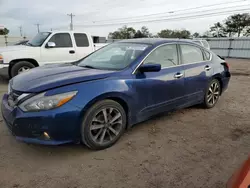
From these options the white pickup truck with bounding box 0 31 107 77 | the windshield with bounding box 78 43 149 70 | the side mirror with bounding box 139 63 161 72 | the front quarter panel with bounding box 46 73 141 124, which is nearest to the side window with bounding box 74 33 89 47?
the white pickup truck with bounding box 0 31 107 77

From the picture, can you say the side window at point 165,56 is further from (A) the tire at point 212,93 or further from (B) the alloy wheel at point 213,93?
(B) the alloy wheel at point 213,93

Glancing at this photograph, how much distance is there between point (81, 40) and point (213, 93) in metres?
5.22

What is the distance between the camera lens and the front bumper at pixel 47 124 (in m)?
2.44

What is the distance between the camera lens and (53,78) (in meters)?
2.77

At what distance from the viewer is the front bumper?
2.44 m

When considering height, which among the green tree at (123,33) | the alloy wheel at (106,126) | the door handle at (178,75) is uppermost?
the green tree at (123,33)

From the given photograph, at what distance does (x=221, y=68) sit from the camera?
15.6 ft

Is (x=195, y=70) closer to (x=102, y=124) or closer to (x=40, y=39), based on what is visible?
(x=102, y=124)

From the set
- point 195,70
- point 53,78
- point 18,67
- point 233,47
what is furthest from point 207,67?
point 233,47

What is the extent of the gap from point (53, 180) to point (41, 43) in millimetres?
5811

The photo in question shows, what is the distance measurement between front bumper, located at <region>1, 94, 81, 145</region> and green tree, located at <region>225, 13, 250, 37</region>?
5355 cm

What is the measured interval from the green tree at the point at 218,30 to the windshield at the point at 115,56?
177ft

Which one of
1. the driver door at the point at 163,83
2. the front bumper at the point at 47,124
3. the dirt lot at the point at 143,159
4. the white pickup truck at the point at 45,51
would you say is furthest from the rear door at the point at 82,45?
the front bumper at the point at 47,124

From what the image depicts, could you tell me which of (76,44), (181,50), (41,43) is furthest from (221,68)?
(41,43)
